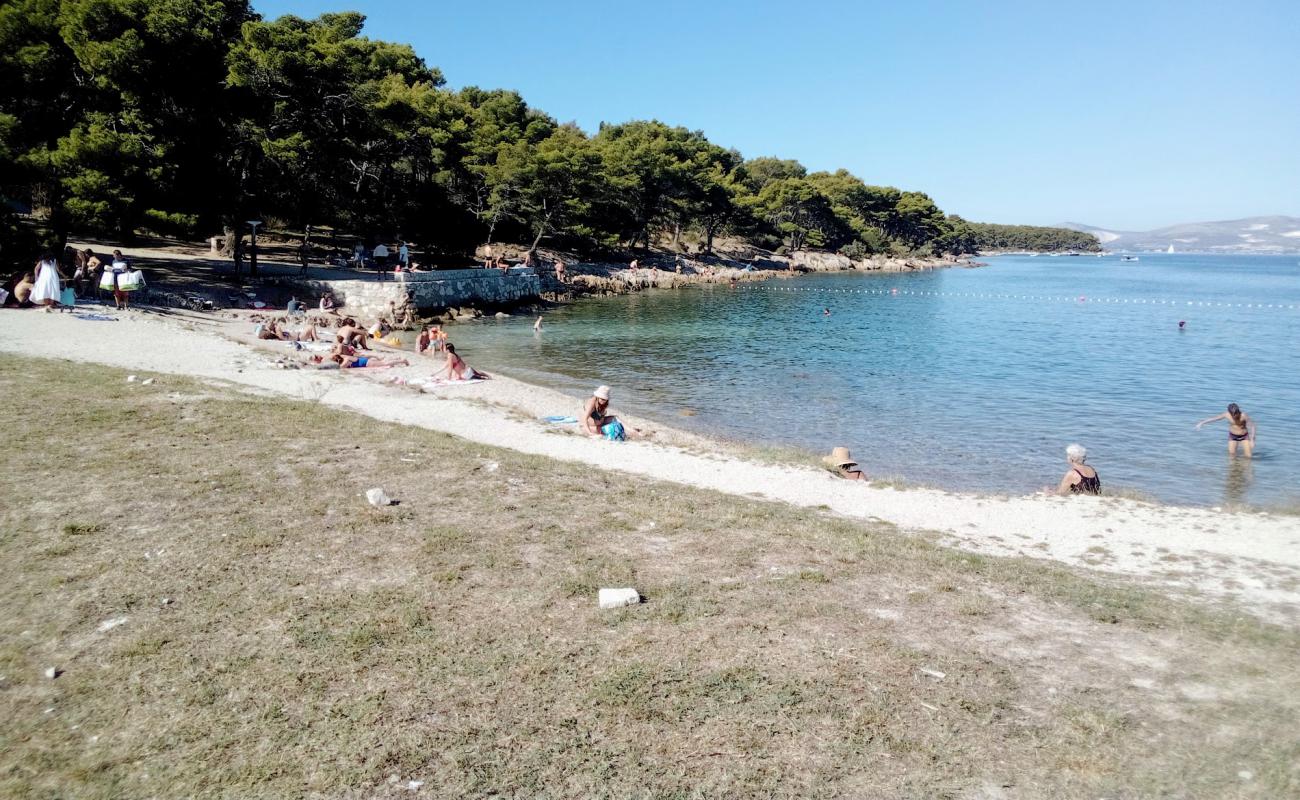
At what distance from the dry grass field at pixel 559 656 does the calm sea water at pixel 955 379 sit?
25.6 ft

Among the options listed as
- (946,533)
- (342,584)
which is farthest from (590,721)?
(946,533)

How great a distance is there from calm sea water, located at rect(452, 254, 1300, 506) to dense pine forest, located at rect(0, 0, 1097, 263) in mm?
9872

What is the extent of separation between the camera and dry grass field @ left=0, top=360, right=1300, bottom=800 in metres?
4.65

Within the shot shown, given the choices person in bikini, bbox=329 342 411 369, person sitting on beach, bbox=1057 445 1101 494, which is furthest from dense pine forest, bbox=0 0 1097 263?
person sitting on beach, bbox=1057 445 1101 494

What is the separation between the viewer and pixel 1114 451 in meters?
17.8

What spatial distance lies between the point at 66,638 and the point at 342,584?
196 centimetres

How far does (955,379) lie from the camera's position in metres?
27.4

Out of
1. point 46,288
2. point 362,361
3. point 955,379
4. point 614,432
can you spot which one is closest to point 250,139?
point 46,288

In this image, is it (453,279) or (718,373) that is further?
(453,279)

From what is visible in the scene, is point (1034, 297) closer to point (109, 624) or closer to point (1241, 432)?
point (1241, 432)

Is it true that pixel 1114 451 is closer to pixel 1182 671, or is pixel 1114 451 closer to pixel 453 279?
pixel 1182 671

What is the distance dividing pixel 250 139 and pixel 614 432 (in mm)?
25252

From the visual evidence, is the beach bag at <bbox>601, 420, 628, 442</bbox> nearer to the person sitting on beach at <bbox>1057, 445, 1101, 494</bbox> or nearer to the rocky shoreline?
the person sitting on beach at <bbox>1057, 445, 1101, 494</bbox>

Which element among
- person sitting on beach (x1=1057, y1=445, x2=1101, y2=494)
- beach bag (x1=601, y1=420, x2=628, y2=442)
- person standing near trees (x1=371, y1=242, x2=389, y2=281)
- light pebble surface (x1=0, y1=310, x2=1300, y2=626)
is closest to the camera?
light pebble surface (x1=0, y1=310, x2=1300, y2=626)
